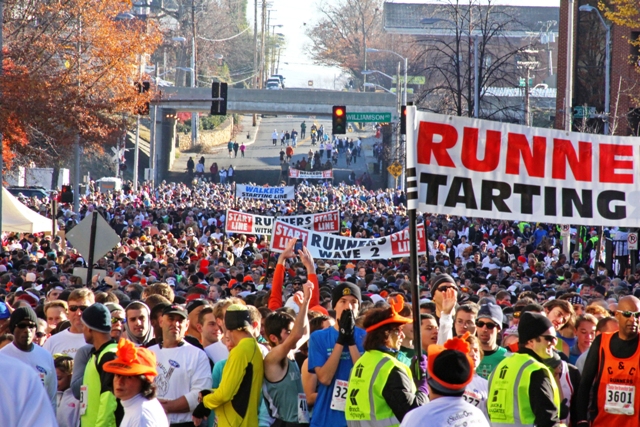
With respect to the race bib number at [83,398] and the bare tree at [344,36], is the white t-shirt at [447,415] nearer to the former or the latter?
the race bib number at [83,398]

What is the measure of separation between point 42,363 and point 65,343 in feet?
4.72

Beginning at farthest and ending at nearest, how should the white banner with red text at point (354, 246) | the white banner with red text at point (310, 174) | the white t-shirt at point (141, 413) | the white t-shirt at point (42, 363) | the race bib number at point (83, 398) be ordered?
the white banner with red text at point (310, 174) < the white banner with red text at point (354, 246) < the white t-shirt at point (42, 363) < the race bib number at point (83, 398) < the white t-shirt at point (141, 413)

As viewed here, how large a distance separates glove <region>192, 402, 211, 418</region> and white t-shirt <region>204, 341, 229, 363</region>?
563 millimetres

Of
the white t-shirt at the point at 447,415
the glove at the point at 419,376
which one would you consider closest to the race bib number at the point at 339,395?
the glove at the point at 419,376

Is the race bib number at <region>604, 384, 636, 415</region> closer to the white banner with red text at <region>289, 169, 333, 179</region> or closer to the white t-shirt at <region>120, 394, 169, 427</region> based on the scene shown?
the white t-shirt at <region>120, 394, 169, 427</region>

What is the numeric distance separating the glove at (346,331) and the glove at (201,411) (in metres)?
1.12

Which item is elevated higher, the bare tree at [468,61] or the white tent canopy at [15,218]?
the bare tree at [468,61]

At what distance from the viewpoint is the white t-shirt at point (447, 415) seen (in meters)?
4.93

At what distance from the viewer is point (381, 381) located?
6.02 metres

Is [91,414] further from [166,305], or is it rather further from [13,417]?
[13,417]

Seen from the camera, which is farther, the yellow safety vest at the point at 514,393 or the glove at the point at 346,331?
the glove at the point at 346,331

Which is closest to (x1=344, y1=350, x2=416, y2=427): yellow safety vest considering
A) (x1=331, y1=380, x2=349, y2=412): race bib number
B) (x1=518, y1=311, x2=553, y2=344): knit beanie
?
(x1=331, y1=380, x2=349, y2=412): race bib number

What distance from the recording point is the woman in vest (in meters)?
5.98

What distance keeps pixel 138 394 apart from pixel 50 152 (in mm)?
40622
